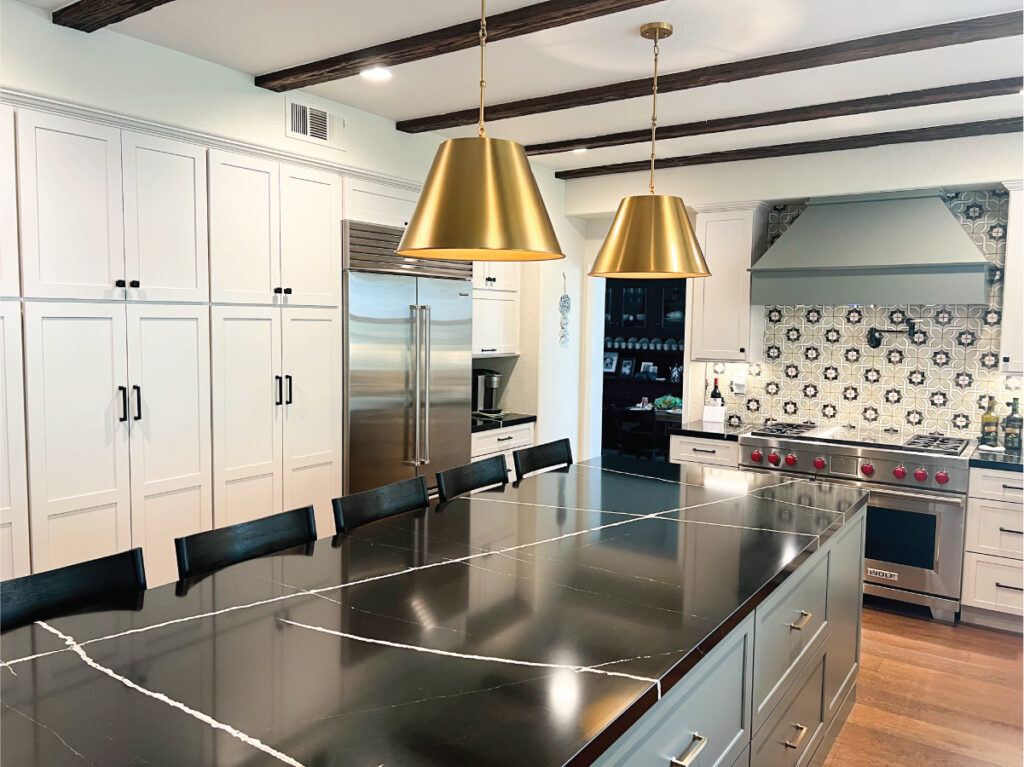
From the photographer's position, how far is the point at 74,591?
1.69 m

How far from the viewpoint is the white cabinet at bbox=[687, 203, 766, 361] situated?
197 inches

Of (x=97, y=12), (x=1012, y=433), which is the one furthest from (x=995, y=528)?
(x=97, y=12)

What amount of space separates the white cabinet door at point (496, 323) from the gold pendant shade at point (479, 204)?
325 cm

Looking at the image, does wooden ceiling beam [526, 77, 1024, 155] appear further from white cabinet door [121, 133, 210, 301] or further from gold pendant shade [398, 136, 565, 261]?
gold pendant shade [398, 136, 565, 261]

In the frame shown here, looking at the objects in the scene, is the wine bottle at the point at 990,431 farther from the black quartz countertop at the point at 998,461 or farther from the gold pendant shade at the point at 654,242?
the gold pendant shade at the point at 654,242

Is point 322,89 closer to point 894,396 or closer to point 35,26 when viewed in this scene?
point 35,26

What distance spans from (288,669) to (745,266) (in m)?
4.28

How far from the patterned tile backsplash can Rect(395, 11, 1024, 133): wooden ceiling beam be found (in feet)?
6.40

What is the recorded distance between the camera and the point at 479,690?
1.34 metres

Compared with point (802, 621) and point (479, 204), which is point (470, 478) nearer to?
point (802, 621)

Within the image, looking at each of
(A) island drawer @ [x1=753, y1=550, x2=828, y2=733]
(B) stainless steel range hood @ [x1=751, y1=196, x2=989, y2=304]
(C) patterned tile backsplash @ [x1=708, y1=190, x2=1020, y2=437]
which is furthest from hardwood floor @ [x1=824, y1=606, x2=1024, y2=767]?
(B) stainless steel range hood @ [x1=751, y1=196, x2=989, y2=304]

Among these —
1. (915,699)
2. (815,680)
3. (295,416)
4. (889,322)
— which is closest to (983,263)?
(889,322)

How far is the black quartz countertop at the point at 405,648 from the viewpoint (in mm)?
1173

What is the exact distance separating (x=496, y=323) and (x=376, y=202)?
1.37 meters
